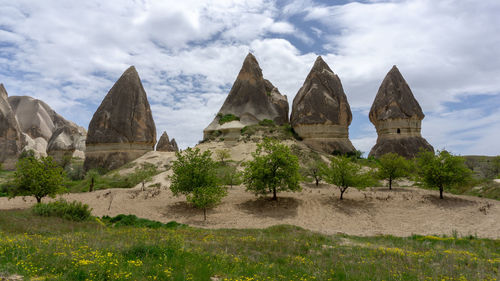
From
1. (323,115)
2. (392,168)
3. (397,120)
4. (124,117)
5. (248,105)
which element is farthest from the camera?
(248,105)

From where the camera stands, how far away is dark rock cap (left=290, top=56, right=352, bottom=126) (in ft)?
133

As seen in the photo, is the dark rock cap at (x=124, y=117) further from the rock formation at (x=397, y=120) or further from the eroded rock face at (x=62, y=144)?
the rock formation at (x=397, y=120)

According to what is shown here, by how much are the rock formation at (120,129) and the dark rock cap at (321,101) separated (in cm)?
1994

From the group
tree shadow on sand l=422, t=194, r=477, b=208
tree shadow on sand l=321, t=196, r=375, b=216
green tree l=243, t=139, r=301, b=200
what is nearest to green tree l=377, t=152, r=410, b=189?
tree shadow on sand l=422, t=194, r=477, b=208

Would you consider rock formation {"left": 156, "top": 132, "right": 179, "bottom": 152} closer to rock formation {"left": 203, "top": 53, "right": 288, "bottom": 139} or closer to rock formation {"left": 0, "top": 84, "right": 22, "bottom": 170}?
rock formation {"left": 203, "top": 53, "right": 288, "bottom": 139}

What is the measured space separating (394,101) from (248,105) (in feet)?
65.9

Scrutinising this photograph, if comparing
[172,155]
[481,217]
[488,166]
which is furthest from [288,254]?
[488,166]

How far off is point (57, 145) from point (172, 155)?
2700 cm

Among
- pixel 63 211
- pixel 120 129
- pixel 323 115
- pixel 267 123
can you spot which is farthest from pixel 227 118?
pixel 63 211

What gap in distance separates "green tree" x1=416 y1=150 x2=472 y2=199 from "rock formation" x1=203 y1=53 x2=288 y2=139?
24.4 m

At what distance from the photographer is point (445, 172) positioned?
889 inches

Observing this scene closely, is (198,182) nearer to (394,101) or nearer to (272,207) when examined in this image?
(272,207)

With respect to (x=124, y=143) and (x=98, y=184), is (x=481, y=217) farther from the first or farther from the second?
(x=124, y=143)

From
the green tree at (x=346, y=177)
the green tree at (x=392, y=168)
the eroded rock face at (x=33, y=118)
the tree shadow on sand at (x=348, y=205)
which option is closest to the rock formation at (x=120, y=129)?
the green tree at (x=346, y=177)
